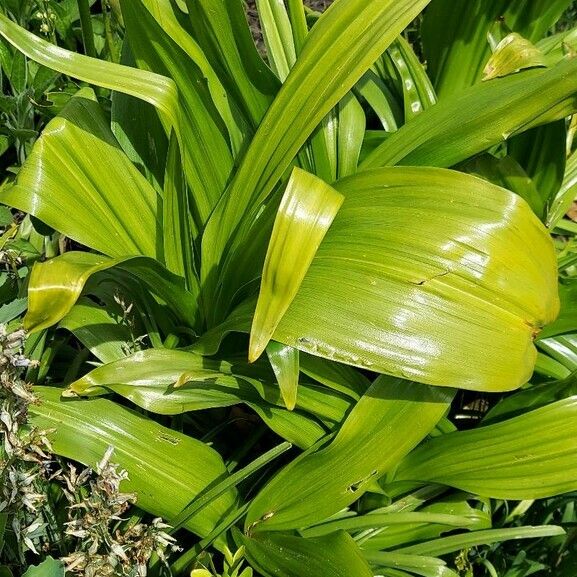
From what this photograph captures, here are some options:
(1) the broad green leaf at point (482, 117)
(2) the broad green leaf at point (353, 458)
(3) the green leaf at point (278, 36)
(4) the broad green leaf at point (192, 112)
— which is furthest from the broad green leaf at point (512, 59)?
(2) the broad green leaf at point (353, 458)

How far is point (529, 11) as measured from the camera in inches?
71.2

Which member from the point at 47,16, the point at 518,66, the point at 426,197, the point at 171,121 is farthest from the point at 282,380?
the point at 47,16

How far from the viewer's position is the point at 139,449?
1.28 m

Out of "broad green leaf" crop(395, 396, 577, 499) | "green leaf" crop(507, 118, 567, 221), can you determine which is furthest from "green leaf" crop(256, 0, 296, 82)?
"broad green leaf" crop(395, 396, 577, 499)

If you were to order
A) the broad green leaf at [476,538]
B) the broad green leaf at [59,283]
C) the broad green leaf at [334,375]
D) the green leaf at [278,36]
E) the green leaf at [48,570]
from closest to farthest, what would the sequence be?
the green leaf at [48,570] → the broad green leaf at [59,283] → the broad green leaf at [476,538] → the broad green leaf at [334,375] → the green leaf at [278,36]

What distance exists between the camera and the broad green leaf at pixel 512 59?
1.50 meters

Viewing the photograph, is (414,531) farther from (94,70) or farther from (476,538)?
(94,70)

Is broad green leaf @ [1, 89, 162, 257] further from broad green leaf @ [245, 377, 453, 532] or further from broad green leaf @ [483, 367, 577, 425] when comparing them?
broad green leaf @ [483, 367, 577, 425]

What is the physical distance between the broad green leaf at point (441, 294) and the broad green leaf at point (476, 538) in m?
0.26

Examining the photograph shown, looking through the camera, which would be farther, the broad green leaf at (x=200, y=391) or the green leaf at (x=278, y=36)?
the green leaf at (x=278, y=36)

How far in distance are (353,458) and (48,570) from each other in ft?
1.67

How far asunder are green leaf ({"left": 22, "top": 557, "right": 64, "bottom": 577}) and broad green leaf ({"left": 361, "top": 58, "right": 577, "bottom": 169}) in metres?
0.87

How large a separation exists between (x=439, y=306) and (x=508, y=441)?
0.33m

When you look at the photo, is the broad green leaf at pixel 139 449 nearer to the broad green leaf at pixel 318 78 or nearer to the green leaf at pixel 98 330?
the green leaf at pixel 98 330
